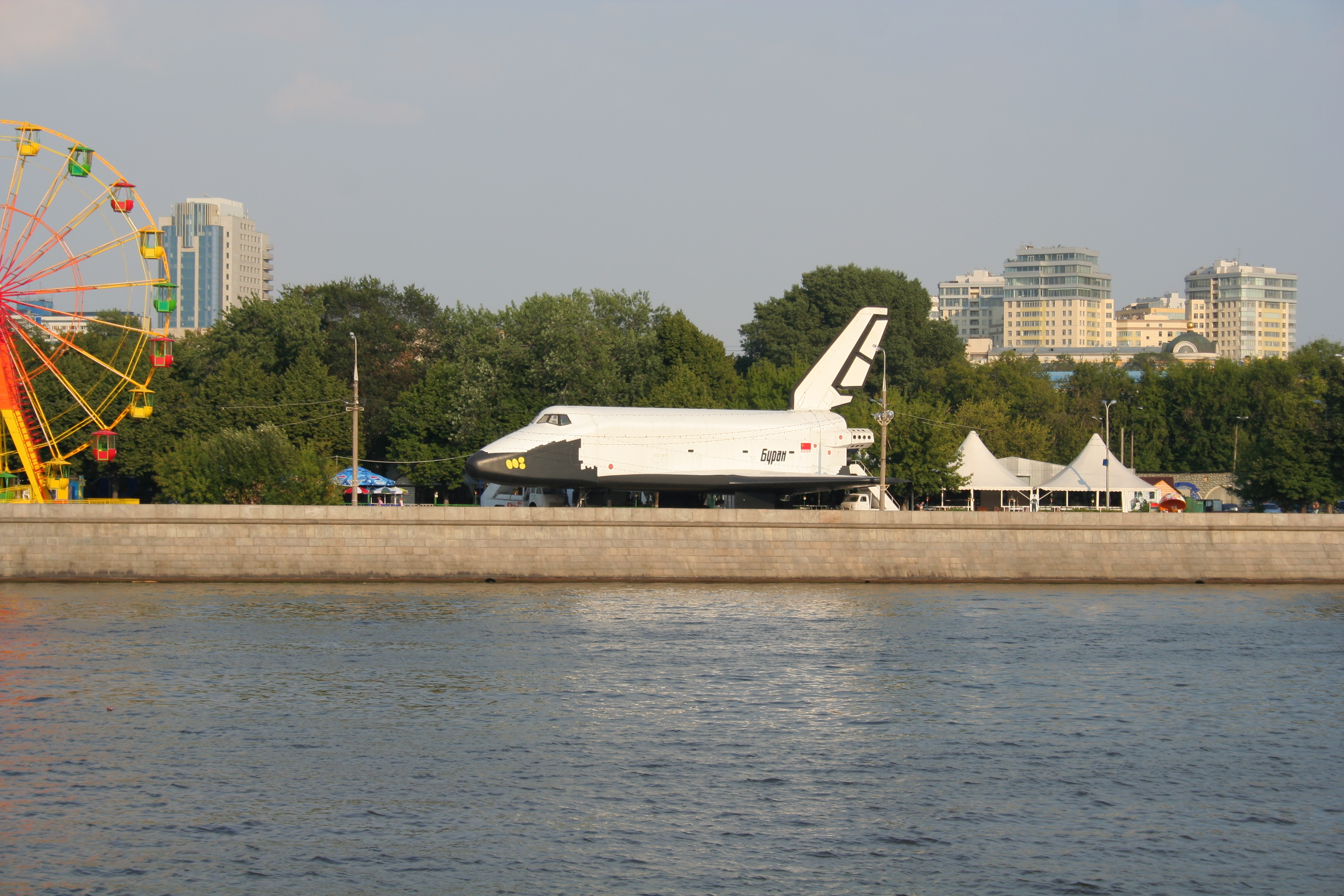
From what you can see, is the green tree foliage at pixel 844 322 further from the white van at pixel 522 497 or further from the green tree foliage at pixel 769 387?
the white van at pixel 522 497

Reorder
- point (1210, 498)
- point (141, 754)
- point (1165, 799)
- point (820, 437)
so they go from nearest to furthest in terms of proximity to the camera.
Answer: point (1165, 799) < point (141, 754) < point (820, 437) < point (1210, 498)

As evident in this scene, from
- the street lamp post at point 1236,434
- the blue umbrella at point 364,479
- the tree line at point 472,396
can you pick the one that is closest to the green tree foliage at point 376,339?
the tree line at point 472,396

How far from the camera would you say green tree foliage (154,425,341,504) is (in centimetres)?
5419

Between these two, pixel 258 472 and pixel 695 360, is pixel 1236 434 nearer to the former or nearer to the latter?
pixel 695 360

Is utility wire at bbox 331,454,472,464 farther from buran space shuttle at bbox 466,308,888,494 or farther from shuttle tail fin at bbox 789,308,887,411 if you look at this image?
shuttle tail fin at bbox 789,308,887,411

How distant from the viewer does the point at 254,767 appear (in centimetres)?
2014

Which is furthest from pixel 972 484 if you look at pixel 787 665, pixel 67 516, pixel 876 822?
pixel 876 822

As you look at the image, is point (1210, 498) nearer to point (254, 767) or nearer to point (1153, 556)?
point (1153, 556)

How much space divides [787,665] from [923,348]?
255 ft

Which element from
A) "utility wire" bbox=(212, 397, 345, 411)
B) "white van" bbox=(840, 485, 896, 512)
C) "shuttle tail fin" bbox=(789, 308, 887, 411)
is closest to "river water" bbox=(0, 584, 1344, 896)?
"white van" bbox=(840, 485, 896, 512)

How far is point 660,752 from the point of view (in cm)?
2130

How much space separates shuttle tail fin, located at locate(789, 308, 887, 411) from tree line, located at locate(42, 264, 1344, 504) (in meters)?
11.4

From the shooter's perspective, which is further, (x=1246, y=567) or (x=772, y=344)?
(x=772, y=344)

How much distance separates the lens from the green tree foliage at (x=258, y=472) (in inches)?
2133
